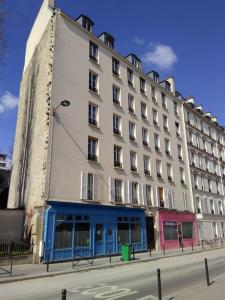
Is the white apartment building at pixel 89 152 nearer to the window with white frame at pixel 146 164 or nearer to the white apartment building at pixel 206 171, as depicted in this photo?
the window with white frame at pixel 146 164

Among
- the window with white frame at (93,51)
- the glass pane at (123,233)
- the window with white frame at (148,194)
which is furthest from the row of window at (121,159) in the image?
the window with white frame at (93,51)

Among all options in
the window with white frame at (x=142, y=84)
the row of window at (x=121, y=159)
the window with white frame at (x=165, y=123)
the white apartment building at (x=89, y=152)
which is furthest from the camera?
the window with white frame at (x=165, y=123)

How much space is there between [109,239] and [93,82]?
13.1 metres

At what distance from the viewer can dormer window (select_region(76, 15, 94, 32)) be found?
24922mm

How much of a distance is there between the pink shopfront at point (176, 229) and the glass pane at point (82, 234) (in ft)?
29.5

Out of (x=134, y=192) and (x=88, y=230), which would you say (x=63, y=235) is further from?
(x=134, y=192)

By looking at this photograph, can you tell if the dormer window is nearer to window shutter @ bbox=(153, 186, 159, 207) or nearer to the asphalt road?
window shutter @ bbox=(153, 186, 159, 207)

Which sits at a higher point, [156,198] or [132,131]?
[132,131]

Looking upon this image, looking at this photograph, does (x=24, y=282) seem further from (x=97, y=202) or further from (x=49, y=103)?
(x=49, y=103)

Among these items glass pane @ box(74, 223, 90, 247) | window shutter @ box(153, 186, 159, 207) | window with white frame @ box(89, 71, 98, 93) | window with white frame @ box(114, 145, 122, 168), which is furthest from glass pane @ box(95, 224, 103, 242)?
window with white frame @ box(89, 71, 98, 93)

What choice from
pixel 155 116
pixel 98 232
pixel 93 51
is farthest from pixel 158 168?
pixel 93 51

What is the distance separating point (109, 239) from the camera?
20672 millimetres

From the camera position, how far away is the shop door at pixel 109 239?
66.8 ft

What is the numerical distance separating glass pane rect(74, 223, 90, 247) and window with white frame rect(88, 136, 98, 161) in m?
5.13
